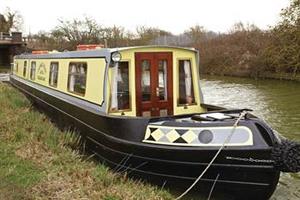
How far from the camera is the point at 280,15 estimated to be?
1026 inches

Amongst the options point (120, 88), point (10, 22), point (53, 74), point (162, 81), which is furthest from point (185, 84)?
point (10, 22)

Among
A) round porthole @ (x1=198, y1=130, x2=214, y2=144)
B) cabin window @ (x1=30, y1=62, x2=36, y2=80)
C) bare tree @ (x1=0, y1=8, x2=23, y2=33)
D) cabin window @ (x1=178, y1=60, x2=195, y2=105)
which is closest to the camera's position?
round porthole @ (x1=198, y1=130, x2=214, y2=144)

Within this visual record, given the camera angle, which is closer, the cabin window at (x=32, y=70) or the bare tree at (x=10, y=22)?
the cabin window at (x=32, y=70)

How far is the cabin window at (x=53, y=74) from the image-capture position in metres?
11.4

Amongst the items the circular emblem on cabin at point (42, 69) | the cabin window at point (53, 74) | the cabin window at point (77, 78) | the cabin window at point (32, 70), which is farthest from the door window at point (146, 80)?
the cabin window at point (32, 70)

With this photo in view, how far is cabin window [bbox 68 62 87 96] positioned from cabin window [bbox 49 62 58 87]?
144 centimetres

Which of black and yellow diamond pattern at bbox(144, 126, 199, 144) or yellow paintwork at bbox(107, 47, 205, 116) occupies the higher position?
yellow paintwork at bbox(107, 47, 205, 116)

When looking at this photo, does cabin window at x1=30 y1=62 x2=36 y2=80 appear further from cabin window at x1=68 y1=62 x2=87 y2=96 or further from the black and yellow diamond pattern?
the black and yellow diamond pattern

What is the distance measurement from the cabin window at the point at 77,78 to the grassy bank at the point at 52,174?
1.23 metres

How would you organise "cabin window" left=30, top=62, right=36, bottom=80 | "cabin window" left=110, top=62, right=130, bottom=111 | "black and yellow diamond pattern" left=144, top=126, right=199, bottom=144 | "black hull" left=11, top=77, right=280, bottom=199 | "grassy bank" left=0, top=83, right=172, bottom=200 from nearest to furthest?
"grassy bank" left=0, top=83, right=172, bottom=200
"black hull" left=11, top=77, right=280, bottom=199
"black and yellow diamond pattern" left=144, top=126, right=199, bottom=144
"cabin window" left=110, top=62, right=130, bottom=111
"cabin window" left=30, top=62, right=36, bottom=80

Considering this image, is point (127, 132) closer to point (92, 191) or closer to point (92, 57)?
point (92, 191)

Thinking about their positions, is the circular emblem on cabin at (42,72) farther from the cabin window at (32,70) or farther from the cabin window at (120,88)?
the cabin window at (120,88)

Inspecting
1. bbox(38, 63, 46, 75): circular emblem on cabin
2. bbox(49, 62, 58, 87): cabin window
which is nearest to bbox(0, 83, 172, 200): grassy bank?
bbox(49, 62, 58, 87): cabin window

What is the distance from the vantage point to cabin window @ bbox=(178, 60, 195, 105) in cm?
830
